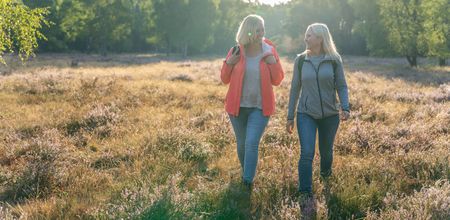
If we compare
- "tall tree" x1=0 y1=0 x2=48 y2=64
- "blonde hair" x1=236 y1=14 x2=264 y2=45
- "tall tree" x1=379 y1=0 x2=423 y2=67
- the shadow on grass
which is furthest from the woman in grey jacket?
"tall tree" x1=379 y1=0 x2=423 y2=67

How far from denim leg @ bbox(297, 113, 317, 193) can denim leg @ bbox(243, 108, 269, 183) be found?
1.78 ft

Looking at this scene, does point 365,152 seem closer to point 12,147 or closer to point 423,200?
point 423,200

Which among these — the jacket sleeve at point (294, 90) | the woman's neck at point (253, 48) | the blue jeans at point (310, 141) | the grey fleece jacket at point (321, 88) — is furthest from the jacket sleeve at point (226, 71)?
the blue jeans at point (310, 141)

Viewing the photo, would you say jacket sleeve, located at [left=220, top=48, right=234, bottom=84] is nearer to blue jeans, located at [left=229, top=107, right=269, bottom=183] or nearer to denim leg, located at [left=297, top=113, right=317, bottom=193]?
blue jeans, located at [left=229, top=107, right=269, bottom=183]

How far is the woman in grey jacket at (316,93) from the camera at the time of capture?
480 cm

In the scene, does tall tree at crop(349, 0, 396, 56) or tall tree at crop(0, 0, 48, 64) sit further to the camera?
tall tree at crop(349, 0, 396, 56)

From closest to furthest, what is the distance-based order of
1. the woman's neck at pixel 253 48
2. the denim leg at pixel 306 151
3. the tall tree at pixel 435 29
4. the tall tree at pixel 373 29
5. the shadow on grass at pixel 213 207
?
1. the shadow on grass at pixel 213 207
2. the denim leg at pixel 306 151
3. the woman's neck at pixel 253 48
4. the tall tree at pixel 435 29
5. the tall tree at pixel 373 29

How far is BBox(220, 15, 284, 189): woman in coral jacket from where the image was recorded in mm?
4910

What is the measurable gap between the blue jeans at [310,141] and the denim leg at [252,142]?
0.52m

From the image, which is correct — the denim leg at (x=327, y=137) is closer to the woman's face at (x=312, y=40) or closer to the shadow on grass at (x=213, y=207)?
the woman's face at (x=312, y=40)

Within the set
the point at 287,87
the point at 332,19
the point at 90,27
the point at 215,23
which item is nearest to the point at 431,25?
the point at 287,87

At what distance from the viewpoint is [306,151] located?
480cm

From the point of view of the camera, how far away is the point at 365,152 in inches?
254

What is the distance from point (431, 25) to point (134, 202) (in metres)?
34.9
